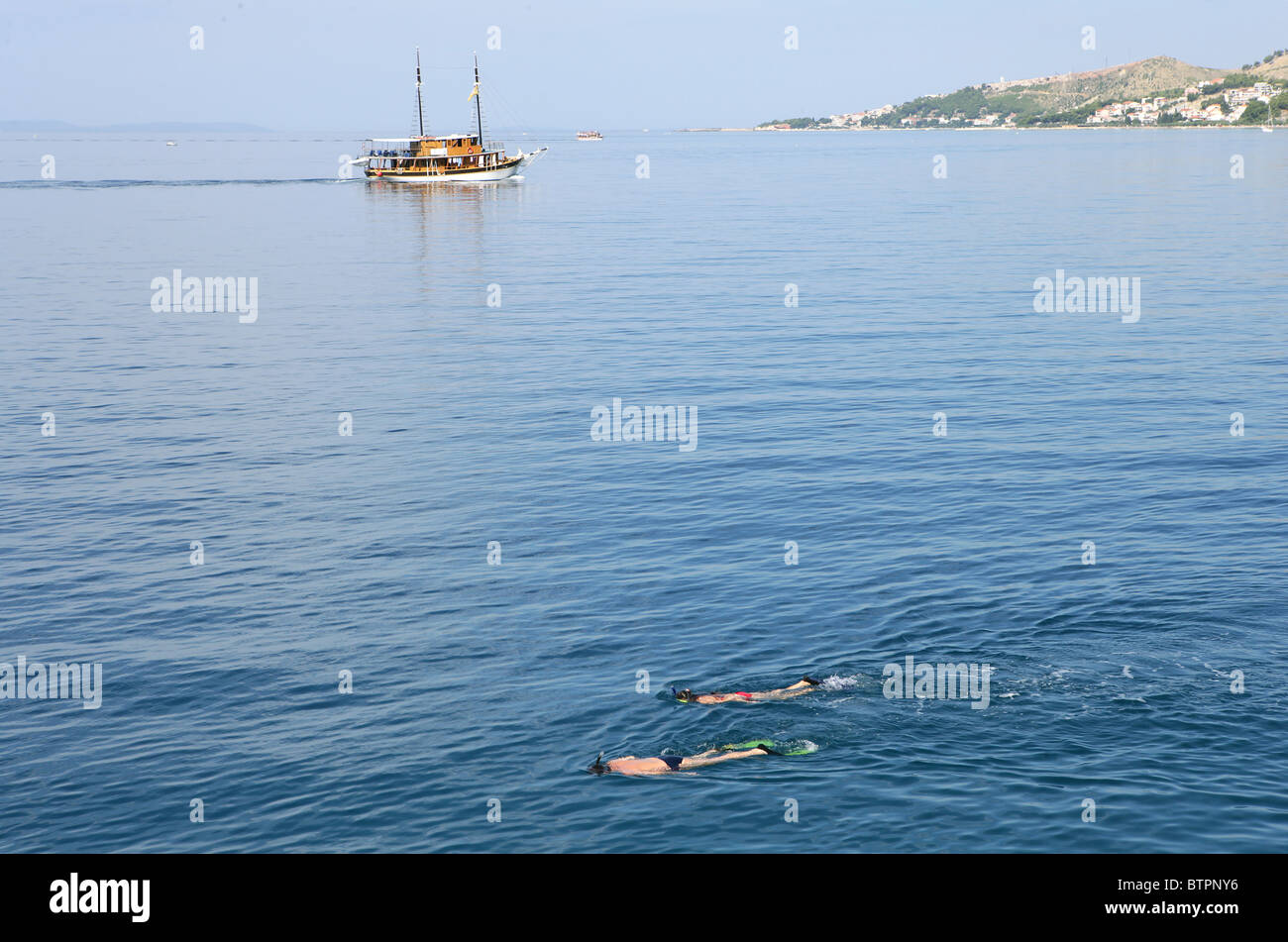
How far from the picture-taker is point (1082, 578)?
109 feet

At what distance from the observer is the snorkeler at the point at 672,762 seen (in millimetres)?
23844

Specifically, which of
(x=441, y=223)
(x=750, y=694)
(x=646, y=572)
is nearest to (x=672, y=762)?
(x=750, y=694)

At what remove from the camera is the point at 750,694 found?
86.6 feet

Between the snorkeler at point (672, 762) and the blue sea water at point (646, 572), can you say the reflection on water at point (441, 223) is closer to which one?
the blue sea water at point (646, 572)

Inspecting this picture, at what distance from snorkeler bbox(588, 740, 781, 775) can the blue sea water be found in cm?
31

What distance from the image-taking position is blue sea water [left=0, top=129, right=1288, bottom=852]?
22.7 metres

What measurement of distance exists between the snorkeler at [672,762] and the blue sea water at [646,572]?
0.31 m

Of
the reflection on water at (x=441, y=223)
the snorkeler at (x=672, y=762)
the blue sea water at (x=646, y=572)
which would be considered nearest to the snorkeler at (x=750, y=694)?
the blue sea water at (x=646, y=572)

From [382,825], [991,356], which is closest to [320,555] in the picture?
[382,825]

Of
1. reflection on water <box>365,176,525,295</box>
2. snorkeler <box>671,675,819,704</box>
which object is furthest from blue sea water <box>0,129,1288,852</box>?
reflection on water <box>365,176,525,295</box>

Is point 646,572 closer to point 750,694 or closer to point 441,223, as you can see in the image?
point 750,694

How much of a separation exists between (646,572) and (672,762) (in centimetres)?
1129
